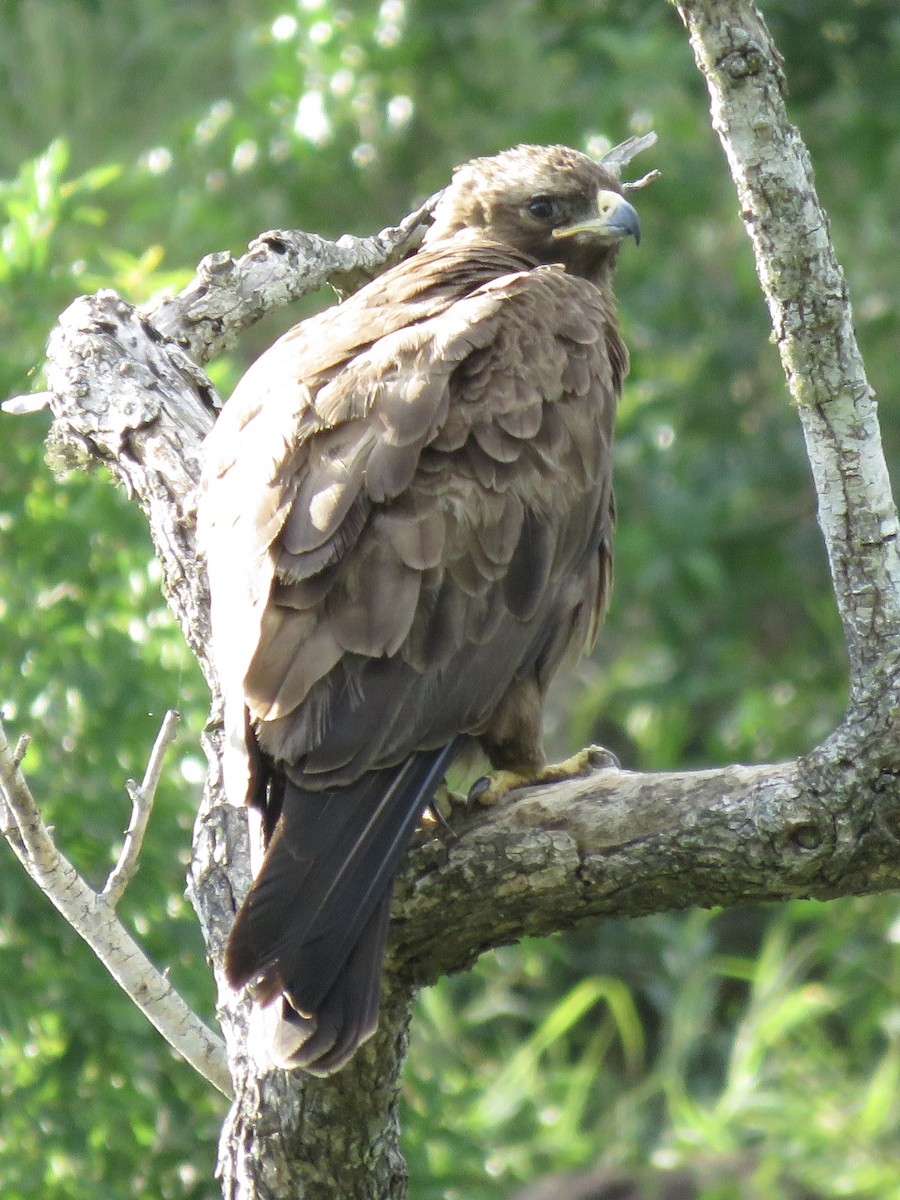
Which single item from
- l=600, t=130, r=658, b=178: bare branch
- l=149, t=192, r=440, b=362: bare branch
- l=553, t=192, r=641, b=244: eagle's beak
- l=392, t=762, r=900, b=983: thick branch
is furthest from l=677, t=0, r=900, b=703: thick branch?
l=600, t=130, r=658, b=178: bare branch

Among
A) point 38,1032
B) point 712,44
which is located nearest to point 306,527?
point 712,44

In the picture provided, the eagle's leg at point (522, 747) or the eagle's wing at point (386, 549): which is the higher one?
the eagle's wing at point (386, 549)

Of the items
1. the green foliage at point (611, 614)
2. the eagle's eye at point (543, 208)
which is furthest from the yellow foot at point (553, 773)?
the eagle's eye at point (543, 208)

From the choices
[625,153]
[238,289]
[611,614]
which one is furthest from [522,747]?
[611,614]

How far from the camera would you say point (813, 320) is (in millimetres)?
2469

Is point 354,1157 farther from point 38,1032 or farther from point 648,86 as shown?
point 648,86

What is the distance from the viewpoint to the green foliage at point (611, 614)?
164 inches

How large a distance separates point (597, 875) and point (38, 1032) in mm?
2055

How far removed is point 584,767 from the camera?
321 cm

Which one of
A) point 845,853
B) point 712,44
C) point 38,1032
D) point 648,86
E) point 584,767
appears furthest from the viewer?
point 648,86

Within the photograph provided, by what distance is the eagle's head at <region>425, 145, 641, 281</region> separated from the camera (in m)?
4.14

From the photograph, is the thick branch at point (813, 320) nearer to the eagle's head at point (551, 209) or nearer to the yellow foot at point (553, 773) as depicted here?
the yellow foot at point (553, 773)

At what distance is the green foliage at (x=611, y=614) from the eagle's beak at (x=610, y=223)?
95 cm

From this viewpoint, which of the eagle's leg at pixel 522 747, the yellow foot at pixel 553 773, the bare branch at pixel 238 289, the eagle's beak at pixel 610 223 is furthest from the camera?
the eagle's beak at pixel 610 223
